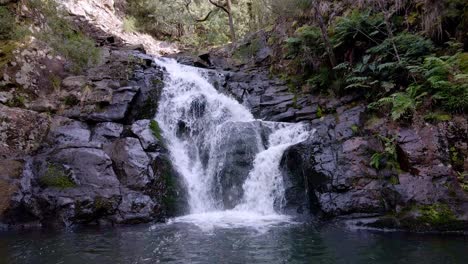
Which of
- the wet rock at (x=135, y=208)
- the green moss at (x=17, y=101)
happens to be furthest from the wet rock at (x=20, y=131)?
the wet rock at (x=135, y=208)

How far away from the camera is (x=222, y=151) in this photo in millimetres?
12188

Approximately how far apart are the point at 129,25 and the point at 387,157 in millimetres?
20433

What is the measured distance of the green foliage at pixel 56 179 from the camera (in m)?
10.1

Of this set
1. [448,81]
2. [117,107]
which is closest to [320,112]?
[448,81]

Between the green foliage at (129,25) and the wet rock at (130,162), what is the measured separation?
49.1ft

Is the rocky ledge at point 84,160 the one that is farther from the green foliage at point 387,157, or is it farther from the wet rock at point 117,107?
the green foliage at point 387,157

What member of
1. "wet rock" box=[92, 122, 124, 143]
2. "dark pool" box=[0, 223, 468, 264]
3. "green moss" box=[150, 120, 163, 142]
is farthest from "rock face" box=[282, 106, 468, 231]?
"wet rock" box=[92, 122, 124, 143]

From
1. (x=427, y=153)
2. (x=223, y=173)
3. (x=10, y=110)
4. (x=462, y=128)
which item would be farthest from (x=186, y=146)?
(x=462, y=128)

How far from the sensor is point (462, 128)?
9156mm

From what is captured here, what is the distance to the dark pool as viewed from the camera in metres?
6.46

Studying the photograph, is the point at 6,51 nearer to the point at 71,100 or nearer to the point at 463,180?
the point at 71,100

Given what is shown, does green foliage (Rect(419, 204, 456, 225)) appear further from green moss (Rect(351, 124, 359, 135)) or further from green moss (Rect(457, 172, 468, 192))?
green moss (Rect(351, 124, 359, 135))

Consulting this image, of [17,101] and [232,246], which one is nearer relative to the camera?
[232,246]

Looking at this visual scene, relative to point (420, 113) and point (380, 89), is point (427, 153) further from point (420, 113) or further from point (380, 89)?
point (380, 89)
